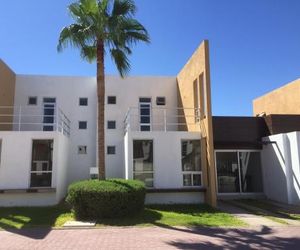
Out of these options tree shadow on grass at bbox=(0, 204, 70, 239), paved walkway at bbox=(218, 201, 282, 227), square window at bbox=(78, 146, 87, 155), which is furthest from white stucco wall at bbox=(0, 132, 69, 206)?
paved walkway at bbox=(218, 201, 282, 227)

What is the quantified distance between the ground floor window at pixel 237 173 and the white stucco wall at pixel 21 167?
8.21m

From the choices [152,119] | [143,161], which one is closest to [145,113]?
[152,119]

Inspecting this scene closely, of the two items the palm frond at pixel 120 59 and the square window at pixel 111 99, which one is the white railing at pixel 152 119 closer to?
the square window at pixel 111 99

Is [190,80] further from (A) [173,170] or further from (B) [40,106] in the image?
(B) [40,106]

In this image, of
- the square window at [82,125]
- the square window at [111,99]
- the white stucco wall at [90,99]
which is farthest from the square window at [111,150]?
the square window at [111,99]

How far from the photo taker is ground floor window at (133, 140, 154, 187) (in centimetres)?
1623

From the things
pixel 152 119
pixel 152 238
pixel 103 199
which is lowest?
pixel 152 238

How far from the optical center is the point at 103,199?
12.0 meters

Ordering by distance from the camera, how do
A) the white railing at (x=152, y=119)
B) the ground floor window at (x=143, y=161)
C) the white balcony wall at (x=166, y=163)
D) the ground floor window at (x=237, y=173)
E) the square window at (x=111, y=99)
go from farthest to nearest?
1. the square window at (x=111, y=99)
2. the white railing at (x=152, y=119)
3. the ground floor window at (x=237, y=173)
4. the ground floor window at (x=143, y=161)
5. the white balcony wall at (x=166, y=163)

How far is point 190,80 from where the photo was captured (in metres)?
18.7

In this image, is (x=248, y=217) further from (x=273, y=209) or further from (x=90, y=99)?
(x=90, y=99)

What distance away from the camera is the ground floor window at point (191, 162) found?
16422 mm

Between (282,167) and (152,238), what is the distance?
9.25 meters

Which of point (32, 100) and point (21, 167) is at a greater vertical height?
point (32, 100)
